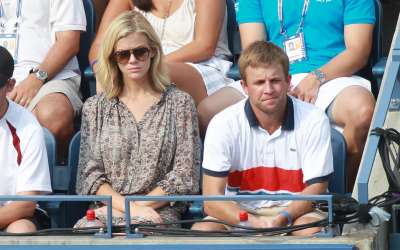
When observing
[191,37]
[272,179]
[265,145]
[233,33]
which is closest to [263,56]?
[265,145]

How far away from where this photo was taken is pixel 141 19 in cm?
566

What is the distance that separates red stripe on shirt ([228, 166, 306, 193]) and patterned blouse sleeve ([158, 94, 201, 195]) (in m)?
0.28

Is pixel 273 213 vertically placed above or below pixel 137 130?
below

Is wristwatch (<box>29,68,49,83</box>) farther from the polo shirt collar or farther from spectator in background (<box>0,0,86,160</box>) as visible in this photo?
the polo shirt collar

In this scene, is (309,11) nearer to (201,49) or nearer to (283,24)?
(283,24)

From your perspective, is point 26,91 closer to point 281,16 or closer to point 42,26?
point 42,26

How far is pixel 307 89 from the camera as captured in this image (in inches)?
236

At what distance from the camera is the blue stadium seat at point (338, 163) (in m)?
5.61

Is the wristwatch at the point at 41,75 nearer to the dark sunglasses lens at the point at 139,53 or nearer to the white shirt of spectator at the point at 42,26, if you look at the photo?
the white shirt of spectator at the point at 42,26

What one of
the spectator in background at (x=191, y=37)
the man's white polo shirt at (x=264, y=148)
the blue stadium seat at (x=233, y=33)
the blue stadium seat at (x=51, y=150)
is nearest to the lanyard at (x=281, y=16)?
the spectator in background at (x=191, y=37)

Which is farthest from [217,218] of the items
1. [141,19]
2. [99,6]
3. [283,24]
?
[99,6]

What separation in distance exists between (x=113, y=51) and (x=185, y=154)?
0.64m

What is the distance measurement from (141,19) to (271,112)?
2.82 feet

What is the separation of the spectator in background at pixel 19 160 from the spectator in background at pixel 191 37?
850 mm
